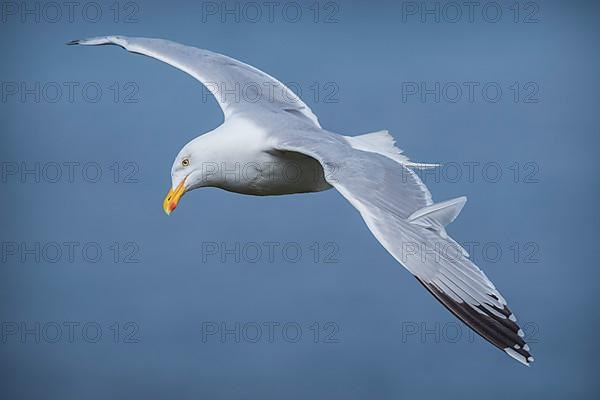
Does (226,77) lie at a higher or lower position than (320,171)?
higher

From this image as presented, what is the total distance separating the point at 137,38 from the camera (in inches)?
129

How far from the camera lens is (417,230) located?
2.45m

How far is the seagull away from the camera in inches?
90.6

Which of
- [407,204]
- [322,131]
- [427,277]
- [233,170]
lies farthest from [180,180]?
[427,277]

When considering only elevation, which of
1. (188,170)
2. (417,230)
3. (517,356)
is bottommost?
(517,356)

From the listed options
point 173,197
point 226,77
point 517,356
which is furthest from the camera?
point 226,77

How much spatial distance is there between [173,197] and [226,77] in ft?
1.59

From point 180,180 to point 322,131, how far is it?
0.39 metres

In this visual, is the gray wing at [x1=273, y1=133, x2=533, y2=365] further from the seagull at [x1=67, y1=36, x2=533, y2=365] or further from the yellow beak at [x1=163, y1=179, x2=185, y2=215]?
the yellow beak at [x1=163, y1=179, x2=185, y2=215]

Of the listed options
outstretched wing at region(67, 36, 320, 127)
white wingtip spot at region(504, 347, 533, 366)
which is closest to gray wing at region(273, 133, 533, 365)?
white wingtip spot at region(504, 347, 533, 366)

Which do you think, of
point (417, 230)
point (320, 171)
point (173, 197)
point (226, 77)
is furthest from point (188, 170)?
point (417, 230)

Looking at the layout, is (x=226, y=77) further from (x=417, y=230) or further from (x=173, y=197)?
(x=417, y=230)

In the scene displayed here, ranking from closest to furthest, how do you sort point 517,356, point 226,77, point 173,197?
point 517,356 < point 173,197 < point 226,77

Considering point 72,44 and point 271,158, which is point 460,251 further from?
point 72,44
